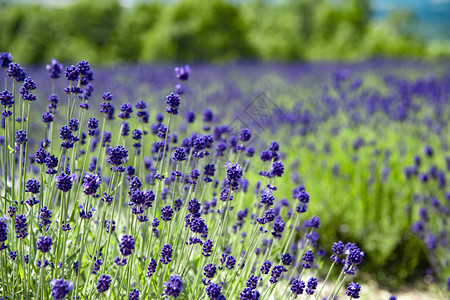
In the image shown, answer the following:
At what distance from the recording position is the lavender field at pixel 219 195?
149 cm

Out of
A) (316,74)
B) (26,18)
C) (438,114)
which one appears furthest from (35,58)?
(438,114)

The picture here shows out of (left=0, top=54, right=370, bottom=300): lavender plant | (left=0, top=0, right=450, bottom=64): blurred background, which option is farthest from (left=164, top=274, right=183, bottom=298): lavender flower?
(left=0, top=0, right=450, bottom=64): blurred background

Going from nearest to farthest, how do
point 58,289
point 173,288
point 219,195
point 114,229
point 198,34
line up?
point 58,289
point 173,288
point 114,229
point 219,195
point 198,34

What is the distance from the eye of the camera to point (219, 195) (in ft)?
7.24

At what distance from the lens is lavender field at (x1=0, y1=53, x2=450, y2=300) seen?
1.49 metres

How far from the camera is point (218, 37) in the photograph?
2130 cm

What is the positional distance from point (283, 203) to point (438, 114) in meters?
3.79

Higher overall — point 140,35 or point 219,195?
point 140,35

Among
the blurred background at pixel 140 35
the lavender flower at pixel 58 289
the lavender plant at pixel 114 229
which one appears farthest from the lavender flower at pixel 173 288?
the blurred background at pixel 140 35

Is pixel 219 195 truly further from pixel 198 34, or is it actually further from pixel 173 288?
pixel 198 34

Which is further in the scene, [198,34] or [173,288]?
[198,34]

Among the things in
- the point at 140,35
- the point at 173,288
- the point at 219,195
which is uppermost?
the point at 140,35

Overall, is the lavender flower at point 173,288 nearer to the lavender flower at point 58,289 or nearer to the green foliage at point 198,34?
the lavender flower at point 58,289

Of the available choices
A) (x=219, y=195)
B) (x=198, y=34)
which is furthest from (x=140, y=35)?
(x=219, y=195)
